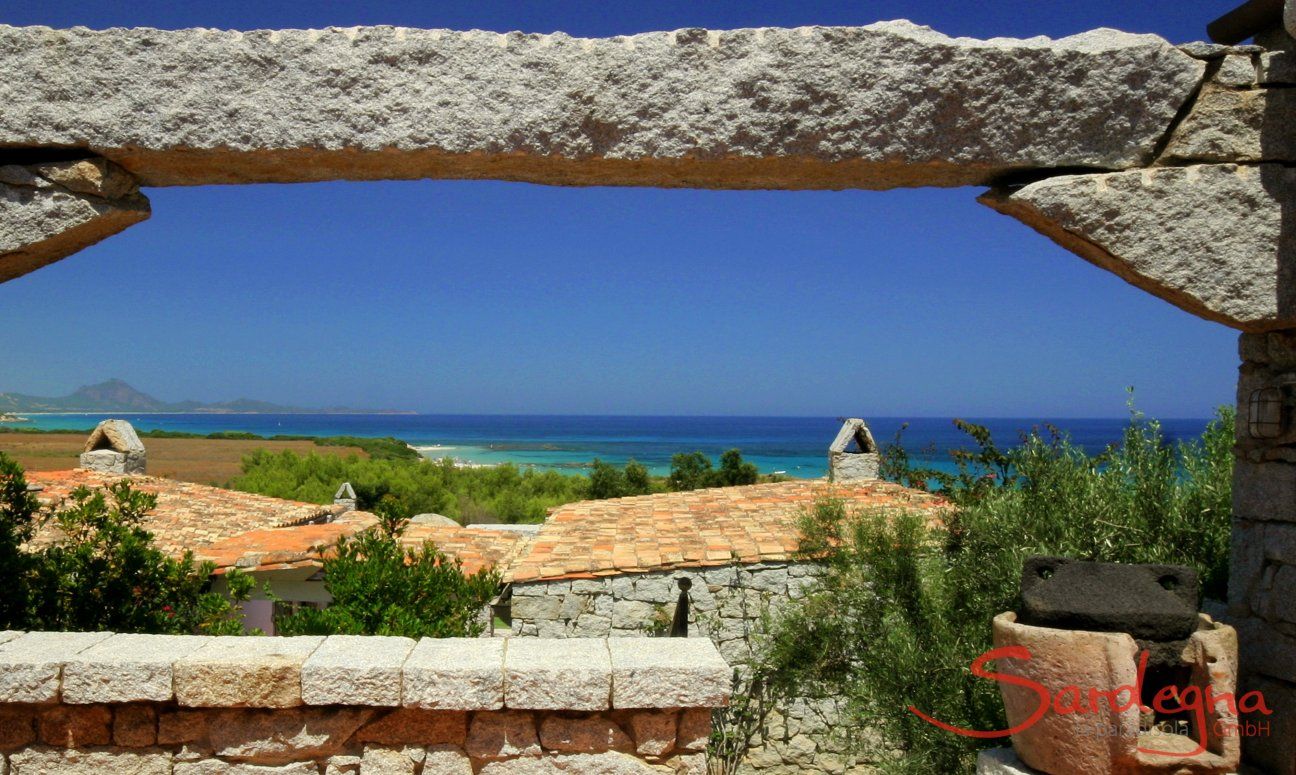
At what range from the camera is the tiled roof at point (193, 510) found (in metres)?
11.9

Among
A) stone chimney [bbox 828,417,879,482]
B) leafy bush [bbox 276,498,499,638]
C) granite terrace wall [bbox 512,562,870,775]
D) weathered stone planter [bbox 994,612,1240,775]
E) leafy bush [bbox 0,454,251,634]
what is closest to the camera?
weathered stone planter [bbox 994,612,1240,775]

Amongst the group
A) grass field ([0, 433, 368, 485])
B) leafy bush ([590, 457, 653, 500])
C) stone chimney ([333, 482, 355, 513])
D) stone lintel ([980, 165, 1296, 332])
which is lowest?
grass field ([0, 433, 368, 485])

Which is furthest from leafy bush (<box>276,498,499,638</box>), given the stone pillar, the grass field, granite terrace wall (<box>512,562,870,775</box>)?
the grass field

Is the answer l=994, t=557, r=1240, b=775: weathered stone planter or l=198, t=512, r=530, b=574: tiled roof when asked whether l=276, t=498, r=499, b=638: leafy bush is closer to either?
l=198, t=512, r=530, b=574: tiled roof

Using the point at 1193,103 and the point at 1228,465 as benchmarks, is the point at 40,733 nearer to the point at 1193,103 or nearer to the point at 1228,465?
the point at 1193,103

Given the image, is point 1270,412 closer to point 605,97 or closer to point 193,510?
point 605,97

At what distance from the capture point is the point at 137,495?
17.7ft

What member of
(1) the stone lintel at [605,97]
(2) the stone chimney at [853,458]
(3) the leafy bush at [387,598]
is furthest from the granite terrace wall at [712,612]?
(1) the stone lintel at [605,97]

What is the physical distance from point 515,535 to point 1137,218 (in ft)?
38.0

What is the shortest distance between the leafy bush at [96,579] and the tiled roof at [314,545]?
12.1 ft

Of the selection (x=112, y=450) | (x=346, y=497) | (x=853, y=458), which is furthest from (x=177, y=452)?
(x=853, y=458)

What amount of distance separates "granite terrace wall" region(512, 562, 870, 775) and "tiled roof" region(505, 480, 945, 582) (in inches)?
5.6

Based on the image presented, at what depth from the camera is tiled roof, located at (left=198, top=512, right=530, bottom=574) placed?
9.94 meters

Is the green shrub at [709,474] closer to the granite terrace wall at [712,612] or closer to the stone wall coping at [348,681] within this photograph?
the granite terrace wall at [712,612]
